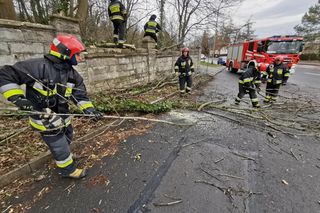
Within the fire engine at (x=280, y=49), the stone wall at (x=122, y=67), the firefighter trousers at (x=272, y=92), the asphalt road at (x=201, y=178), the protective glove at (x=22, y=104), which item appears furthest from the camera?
the fire engine at (x=280, y=49)

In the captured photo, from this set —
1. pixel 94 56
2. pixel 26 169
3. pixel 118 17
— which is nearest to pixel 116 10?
pixel 118 17

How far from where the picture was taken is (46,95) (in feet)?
6.62

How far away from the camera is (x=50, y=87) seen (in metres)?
2.01

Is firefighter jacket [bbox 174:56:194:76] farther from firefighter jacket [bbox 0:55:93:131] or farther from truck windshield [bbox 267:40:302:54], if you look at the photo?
truck windshield [bbox 267:40:302:54]

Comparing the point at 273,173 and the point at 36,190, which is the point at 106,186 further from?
the point at 273,173

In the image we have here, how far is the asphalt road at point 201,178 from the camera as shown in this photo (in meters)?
1.91

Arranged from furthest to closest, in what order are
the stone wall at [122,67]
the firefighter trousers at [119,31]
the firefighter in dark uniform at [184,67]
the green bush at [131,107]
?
the firefighter in dark uniform at [184,67]
the firefighter trousers at [119,31]
the stone wall at [122,67]
the green bush at [131,107]

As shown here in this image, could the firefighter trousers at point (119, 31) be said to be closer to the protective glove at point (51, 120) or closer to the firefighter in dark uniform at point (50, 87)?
the firefighter in dark uniform at point (50, 87)

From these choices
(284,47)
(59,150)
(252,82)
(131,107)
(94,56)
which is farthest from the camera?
(284,47)

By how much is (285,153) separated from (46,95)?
417cm

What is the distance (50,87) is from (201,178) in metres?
2.49

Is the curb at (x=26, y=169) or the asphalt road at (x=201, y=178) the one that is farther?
the curb at (x=26, y=169)

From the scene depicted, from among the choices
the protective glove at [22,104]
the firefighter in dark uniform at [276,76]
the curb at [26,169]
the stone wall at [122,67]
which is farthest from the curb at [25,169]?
the firefighter in dark uniform at [276,76]

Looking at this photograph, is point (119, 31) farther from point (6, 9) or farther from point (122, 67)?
point (6, 9)
